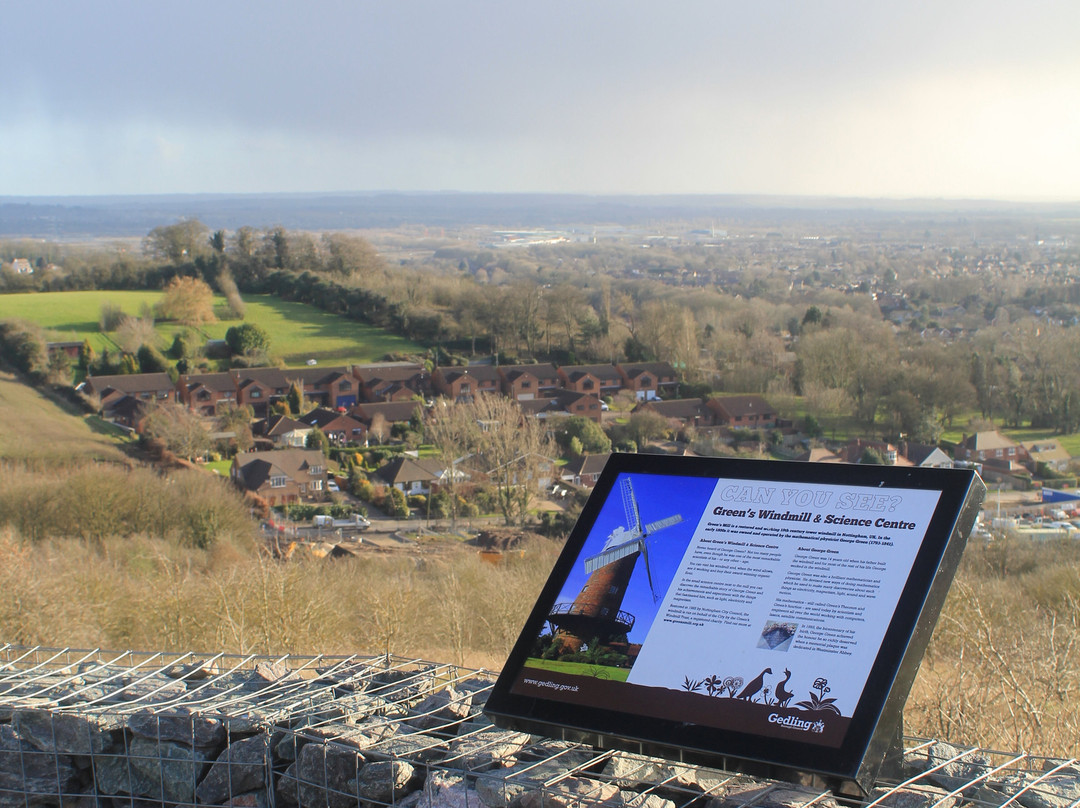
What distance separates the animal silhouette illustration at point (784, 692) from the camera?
157cm

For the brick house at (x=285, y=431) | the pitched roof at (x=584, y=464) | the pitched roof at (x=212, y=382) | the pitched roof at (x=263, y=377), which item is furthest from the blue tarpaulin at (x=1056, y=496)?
the pitched roof at (x=212, y=382)

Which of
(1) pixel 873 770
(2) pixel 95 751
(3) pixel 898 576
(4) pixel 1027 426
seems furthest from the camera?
(4) pixel 1027 426

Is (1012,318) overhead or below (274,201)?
below

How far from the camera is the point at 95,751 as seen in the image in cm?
226

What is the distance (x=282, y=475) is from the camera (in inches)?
764

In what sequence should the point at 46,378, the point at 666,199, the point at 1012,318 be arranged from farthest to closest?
the point at 666,199 < the point at 46,378 < the point at 1012,318

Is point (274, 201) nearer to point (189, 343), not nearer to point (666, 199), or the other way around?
point (666, 199)

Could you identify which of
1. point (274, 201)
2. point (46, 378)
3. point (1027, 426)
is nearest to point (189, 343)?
point (46, 378)

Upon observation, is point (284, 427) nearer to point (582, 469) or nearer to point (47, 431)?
point (47, 431)

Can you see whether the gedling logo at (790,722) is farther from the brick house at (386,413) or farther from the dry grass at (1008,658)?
the brick house at (386,413)

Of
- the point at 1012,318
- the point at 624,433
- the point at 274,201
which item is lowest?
the point at 624,433

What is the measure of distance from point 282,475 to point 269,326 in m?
12.2

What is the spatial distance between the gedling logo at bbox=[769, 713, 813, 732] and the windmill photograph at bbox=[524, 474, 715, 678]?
0.30 meters

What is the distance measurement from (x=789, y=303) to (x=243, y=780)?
26797mm
